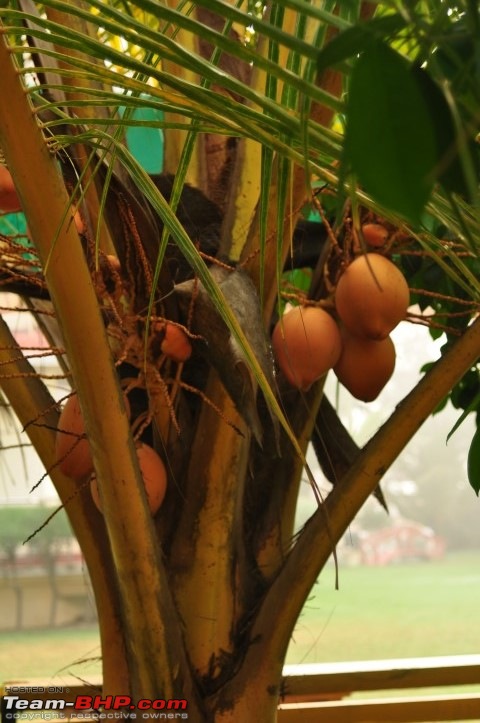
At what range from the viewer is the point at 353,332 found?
1.85ft

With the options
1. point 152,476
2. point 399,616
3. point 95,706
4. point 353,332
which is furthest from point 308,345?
point 399,616

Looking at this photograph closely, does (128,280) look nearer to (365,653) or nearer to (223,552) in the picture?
(223,552)

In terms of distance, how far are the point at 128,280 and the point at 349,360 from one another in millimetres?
151

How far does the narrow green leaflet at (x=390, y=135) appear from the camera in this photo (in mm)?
145

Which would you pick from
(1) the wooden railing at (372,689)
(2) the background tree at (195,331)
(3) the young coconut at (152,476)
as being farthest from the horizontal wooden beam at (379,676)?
(3) the young coconut at (152,476)

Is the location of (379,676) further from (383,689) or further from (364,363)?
(364,363)

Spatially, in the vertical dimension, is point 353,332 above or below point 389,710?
above

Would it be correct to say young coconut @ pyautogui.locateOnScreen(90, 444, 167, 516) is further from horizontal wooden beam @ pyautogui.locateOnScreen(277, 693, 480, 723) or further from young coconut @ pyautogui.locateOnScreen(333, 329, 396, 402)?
horizontal wooden beam @ pyautogui.locateOnScreen(277, 693, 480, 723)

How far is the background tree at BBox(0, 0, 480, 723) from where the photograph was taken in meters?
0.35

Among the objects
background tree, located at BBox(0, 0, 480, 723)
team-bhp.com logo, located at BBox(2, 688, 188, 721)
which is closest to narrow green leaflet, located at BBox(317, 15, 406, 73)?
background tree, located at BBox(0, 0, 480, 723)

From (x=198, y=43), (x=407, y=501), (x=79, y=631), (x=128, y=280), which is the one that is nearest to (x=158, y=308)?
(x=128, y=280)

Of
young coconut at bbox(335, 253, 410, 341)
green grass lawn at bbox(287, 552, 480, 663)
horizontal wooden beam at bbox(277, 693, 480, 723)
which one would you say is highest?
young coconut at bbox(335, 253, 410, 341)

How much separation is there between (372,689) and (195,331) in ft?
1.37

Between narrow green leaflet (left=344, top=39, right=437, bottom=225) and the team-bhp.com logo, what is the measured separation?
49 centimetres
